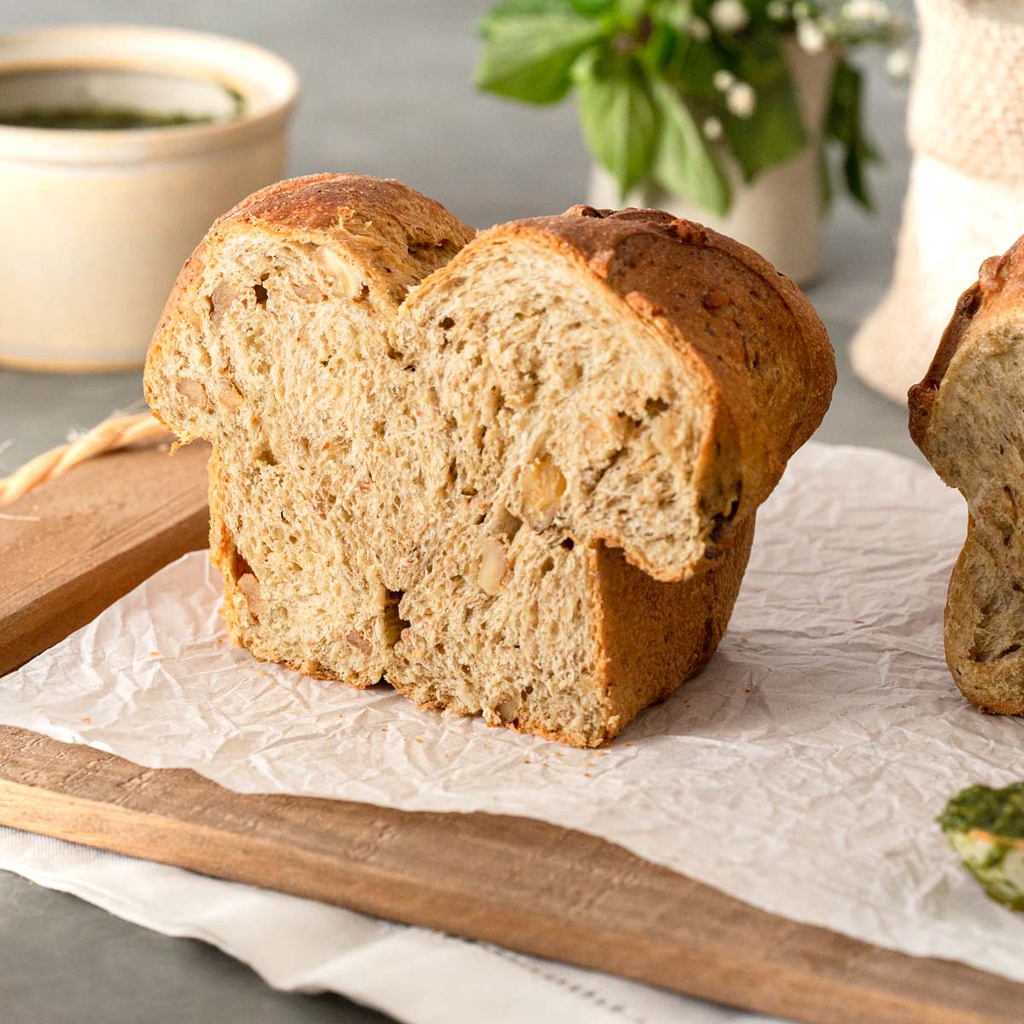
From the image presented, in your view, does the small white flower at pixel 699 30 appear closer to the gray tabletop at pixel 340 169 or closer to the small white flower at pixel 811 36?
the small white flower at pixel 811 36

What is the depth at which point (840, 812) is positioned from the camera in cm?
253

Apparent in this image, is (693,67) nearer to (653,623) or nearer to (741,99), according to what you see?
(741,99)

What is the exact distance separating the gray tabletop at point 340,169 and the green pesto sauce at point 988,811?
0.95 m

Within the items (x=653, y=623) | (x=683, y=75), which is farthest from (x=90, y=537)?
(x=683, y=75)

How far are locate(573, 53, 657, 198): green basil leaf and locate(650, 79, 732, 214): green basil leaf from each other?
4 cm

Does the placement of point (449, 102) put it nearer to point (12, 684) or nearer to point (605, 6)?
point (605, 6)

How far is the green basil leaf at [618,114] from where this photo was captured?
521 cm

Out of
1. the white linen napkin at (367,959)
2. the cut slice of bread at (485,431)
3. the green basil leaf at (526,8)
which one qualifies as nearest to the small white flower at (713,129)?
the green basil leaf at (526,8)

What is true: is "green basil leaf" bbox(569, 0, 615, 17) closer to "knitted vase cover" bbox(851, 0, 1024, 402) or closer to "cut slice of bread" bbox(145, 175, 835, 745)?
"knitted vase cover" bbox(851, 0, 1024, 402)

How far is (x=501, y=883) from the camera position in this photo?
2385 millimetres

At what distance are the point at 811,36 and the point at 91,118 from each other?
92.8 inches

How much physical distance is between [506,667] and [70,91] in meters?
3.22

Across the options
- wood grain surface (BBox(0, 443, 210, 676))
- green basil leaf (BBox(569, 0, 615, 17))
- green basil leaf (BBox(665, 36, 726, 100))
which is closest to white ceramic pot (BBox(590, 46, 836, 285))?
green basil leaf (BBox(665, 36, 726, 100))

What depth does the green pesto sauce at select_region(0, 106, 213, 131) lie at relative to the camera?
502cm
